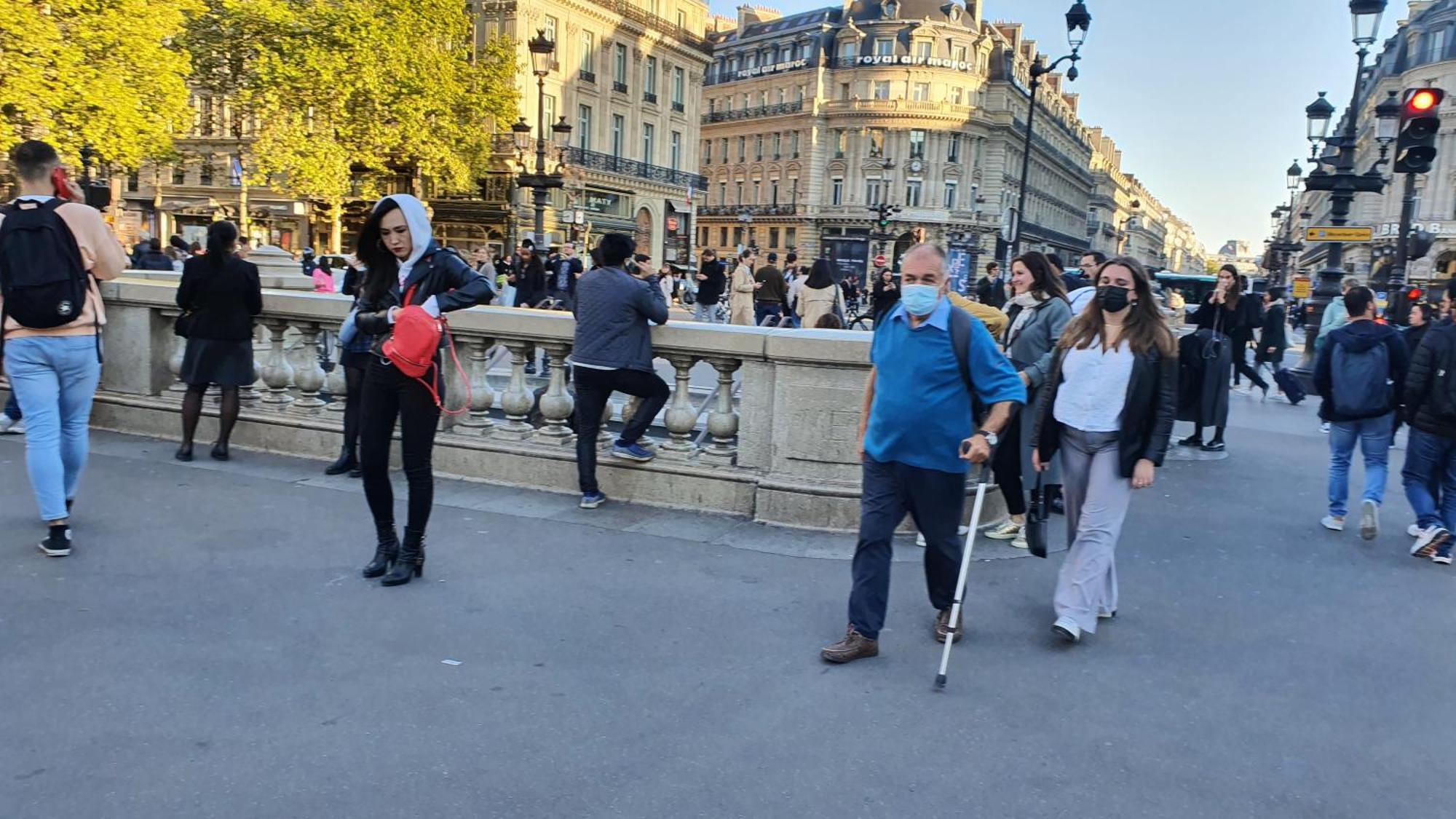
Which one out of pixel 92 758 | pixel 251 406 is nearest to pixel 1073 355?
pixel 92 758

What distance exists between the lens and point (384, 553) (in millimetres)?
5027

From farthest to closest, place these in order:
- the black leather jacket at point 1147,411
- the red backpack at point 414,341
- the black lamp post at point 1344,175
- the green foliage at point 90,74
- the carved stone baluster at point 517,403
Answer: the green foliage at point 90,74
the black lamp post at point 1344,175
the carved stone baluster at point 517,403
the red backpack at point 414,341
the black leather jacket at point 1147,411

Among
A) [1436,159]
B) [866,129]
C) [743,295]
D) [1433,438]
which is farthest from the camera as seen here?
[866,129]

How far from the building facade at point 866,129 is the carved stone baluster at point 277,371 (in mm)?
67652

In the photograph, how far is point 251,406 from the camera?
7.87 meters

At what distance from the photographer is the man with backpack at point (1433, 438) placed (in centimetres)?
638

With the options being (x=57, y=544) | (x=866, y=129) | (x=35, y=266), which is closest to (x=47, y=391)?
(x=35, y=266)

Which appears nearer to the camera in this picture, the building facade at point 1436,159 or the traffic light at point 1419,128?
the traffic light at point 1419,128

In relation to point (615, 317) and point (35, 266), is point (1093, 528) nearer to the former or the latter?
point (615, 317)

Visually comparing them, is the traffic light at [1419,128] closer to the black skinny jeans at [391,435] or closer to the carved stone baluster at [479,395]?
the carved stone baluster at [479,395]

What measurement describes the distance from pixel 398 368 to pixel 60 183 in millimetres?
2238

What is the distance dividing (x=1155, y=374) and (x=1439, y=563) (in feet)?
10.6

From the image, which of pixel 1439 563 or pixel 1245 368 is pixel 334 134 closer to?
pixel 1245 368

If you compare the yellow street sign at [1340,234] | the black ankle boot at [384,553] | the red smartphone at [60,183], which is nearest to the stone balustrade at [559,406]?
the black ankle boot at [384,553]
